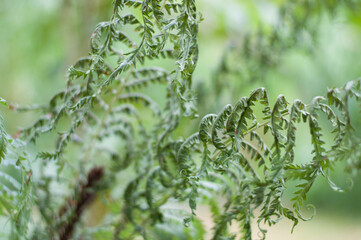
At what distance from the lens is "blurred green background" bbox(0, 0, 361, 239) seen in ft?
3.42

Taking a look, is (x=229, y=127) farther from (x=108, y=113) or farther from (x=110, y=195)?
(x=110, y=195)

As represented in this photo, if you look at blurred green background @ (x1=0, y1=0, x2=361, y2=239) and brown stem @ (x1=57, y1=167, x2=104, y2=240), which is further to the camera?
blurred green background @ (x1=0, y1=0, x2=361, y2=239)

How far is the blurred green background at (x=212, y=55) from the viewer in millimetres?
1042

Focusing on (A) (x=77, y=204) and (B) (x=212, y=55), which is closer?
(A) (x=77, y=204)

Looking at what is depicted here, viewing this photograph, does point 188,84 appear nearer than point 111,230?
Yes

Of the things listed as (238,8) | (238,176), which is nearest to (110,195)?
(238,176)

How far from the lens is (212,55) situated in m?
1.50

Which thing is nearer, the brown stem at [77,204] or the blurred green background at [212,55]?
the brown stem at [77,204]

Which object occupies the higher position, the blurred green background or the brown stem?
the blurred green background

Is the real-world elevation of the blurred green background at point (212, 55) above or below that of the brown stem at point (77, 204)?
above

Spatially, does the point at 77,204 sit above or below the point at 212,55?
below

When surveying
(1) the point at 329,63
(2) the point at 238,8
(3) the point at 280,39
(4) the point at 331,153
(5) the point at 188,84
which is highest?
(1) the point at 329,63

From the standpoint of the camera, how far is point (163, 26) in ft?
1.10

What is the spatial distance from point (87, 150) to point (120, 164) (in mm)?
65
